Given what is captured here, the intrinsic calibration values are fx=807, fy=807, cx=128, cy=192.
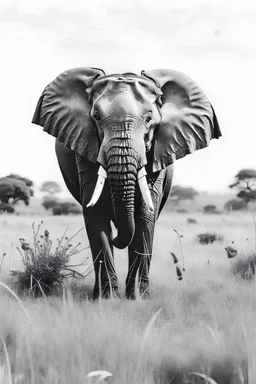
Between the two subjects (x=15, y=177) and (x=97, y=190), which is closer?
(x=97, y=190)

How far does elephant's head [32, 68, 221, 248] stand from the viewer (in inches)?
273

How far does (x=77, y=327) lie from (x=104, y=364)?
0.58 meters

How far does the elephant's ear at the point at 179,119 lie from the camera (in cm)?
756

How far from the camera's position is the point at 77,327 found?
5.77m

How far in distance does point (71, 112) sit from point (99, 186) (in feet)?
3.19

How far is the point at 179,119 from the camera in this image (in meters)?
7.75

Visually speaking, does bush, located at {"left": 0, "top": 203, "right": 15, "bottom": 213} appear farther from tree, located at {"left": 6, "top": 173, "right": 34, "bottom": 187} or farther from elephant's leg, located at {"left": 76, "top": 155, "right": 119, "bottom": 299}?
elephant's leg, located at {"left": 76, "top": 155, "right": 119, "bottom": 299}

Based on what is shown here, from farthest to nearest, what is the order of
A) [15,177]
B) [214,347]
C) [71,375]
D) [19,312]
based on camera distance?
1. [15,177]
2. [19,312]
3. [214,347]
4. [71,375]

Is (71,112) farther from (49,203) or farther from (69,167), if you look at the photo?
(49,203)

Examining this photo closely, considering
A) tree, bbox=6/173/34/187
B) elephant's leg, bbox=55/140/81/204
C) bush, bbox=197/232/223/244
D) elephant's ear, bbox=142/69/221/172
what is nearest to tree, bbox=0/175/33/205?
tree, bbox=6/173/34/187

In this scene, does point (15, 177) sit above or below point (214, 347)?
above

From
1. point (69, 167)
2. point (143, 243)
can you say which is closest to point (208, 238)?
point (69, 167)

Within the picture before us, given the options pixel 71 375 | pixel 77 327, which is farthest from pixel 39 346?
pixel 71 375

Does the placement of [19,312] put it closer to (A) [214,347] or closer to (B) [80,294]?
(B) [80,294]
